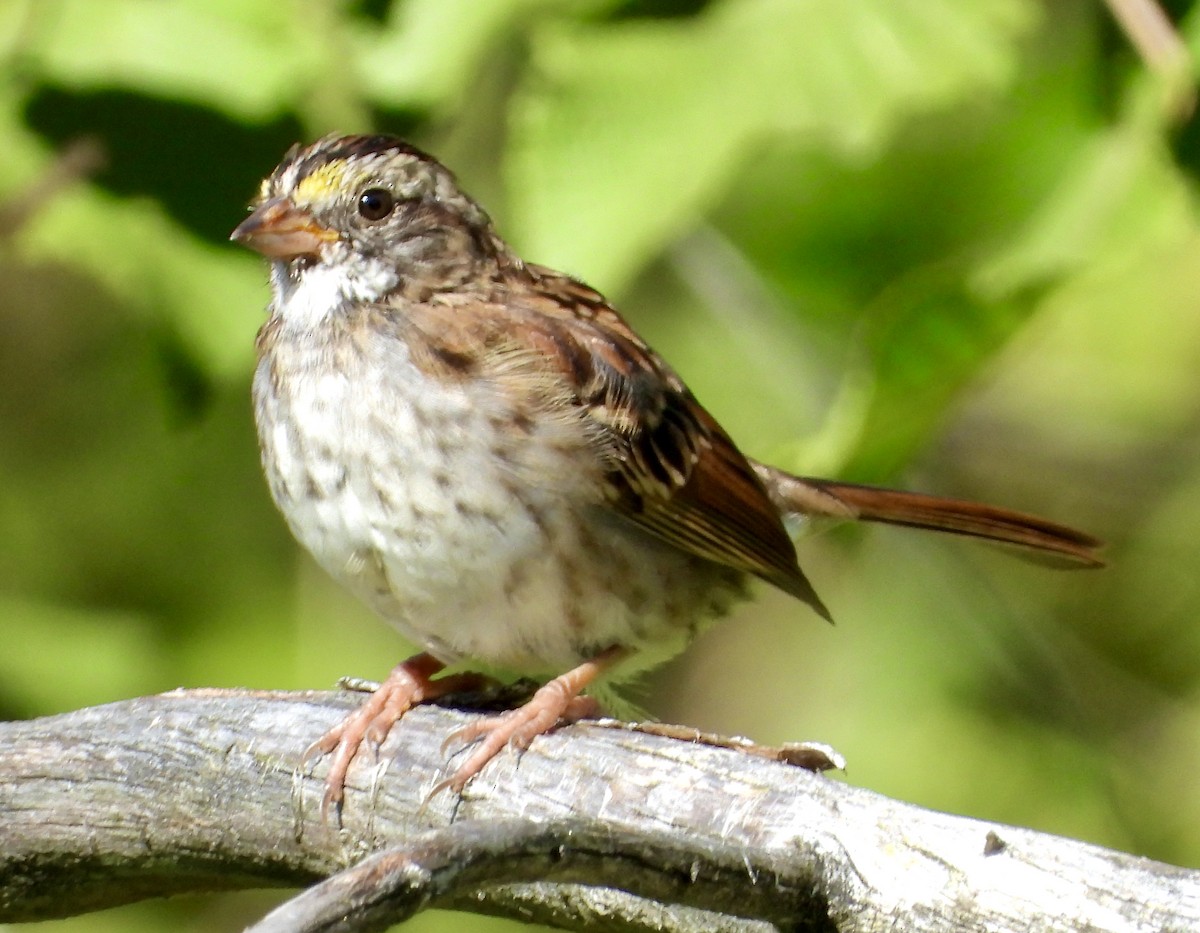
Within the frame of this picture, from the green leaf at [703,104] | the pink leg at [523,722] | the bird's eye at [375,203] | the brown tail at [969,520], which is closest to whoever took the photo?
the pink leg at [523,722]

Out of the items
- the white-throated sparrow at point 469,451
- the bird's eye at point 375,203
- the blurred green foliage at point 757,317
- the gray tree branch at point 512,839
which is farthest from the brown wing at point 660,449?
the gray tree branch at point 512,839

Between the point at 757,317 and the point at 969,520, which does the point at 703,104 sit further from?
the point at 969,520

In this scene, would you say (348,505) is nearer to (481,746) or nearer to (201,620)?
(481,746)

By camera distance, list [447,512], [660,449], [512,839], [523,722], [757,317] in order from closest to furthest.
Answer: [512,839] < [523,722] < [447,512] < [660,449] < [757,317]

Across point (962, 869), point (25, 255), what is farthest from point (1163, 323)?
point (25, 255)

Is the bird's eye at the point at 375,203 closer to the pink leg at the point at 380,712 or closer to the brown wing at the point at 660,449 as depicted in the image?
the brown wing at the point at 660,449

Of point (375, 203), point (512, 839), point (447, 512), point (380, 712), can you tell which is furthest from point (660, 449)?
point (512, 839)
